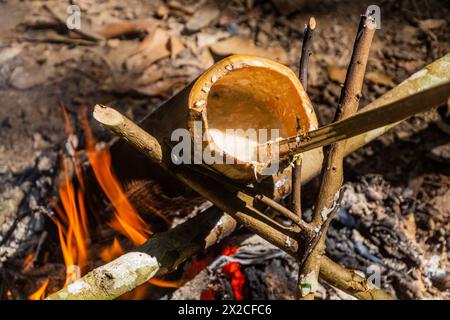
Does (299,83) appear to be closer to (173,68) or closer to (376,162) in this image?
(376,162)

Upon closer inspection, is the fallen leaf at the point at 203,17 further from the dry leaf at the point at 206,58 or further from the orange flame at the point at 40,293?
the orange flame at the point at 40,293

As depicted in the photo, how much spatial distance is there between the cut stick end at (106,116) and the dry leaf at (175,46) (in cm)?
158

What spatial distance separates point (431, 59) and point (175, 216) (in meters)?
1.61

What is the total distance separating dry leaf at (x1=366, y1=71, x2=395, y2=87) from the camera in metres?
2.80

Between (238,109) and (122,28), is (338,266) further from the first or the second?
(122,28)

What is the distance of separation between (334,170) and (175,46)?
168 cm

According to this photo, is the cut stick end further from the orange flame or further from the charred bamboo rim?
the orange flame

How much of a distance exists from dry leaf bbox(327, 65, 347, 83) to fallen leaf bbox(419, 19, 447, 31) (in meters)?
0.52

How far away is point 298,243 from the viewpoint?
1762 mm

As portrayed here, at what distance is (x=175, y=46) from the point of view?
312 cm

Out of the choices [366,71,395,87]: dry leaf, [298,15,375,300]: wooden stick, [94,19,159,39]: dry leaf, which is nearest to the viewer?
[298,15,375,300]: wooden stick

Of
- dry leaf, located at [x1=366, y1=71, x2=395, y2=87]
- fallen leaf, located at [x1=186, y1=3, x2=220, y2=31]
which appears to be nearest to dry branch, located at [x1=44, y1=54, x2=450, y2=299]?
dry leaf, located at [x1=366, y1=71, x2=395, y2=87]

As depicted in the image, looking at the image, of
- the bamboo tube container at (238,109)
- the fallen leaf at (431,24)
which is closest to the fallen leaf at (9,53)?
the bamboo tube container at (238,109)

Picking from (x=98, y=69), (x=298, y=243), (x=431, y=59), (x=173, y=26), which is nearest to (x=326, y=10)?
(x=431, y=59)
